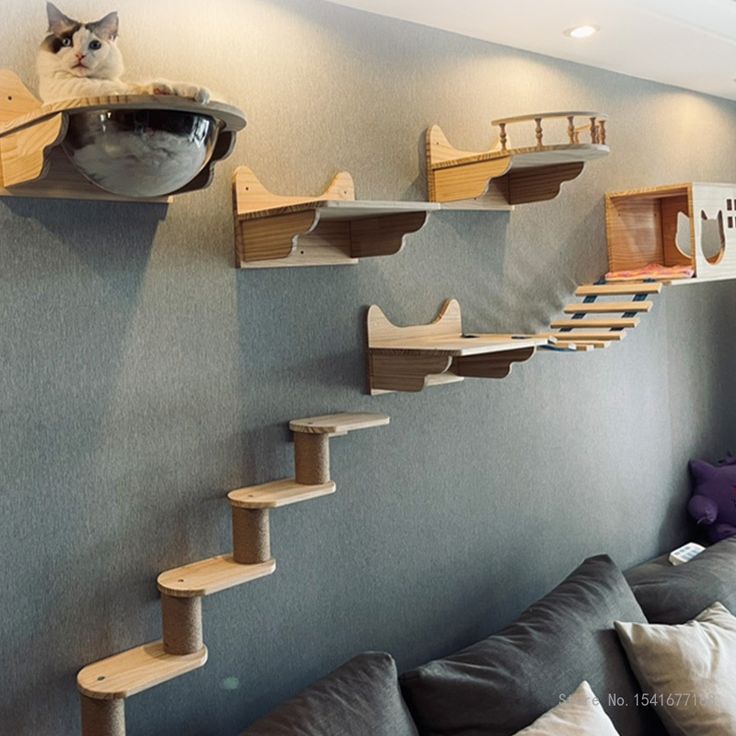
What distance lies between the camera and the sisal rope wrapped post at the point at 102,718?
137 centimetres

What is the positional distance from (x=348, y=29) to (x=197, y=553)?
1.14m

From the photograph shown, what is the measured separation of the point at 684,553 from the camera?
8.95 feet

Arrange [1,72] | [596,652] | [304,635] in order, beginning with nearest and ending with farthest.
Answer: [1,72], [304,635], [596,652]

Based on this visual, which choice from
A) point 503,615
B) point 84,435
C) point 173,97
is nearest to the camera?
point 173,97

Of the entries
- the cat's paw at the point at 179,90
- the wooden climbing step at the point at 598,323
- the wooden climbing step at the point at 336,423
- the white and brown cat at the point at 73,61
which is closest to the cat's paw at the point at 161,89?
the cat's paw at the point at 179,90

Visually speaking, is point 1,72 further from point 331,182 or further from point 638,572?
point 638,572

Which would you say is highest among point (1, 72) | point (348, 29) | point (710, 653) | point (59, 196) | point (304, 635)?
point (348, 29)

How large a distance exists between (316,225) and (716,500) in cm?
194


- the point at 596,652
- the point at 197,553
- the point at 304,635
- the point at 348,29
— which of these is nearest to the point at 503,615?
the point at 596,652

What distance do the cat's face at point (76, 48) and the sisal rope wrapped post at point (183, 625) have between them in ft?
2.82

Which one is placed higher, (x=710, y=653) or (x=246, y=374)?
(x=246, y=374)

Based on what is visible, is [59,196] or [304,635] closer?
[59,196]

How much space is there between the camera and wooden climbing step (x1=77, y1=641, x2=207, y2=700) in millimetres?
1380

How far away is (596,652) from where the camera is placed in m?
2.00
